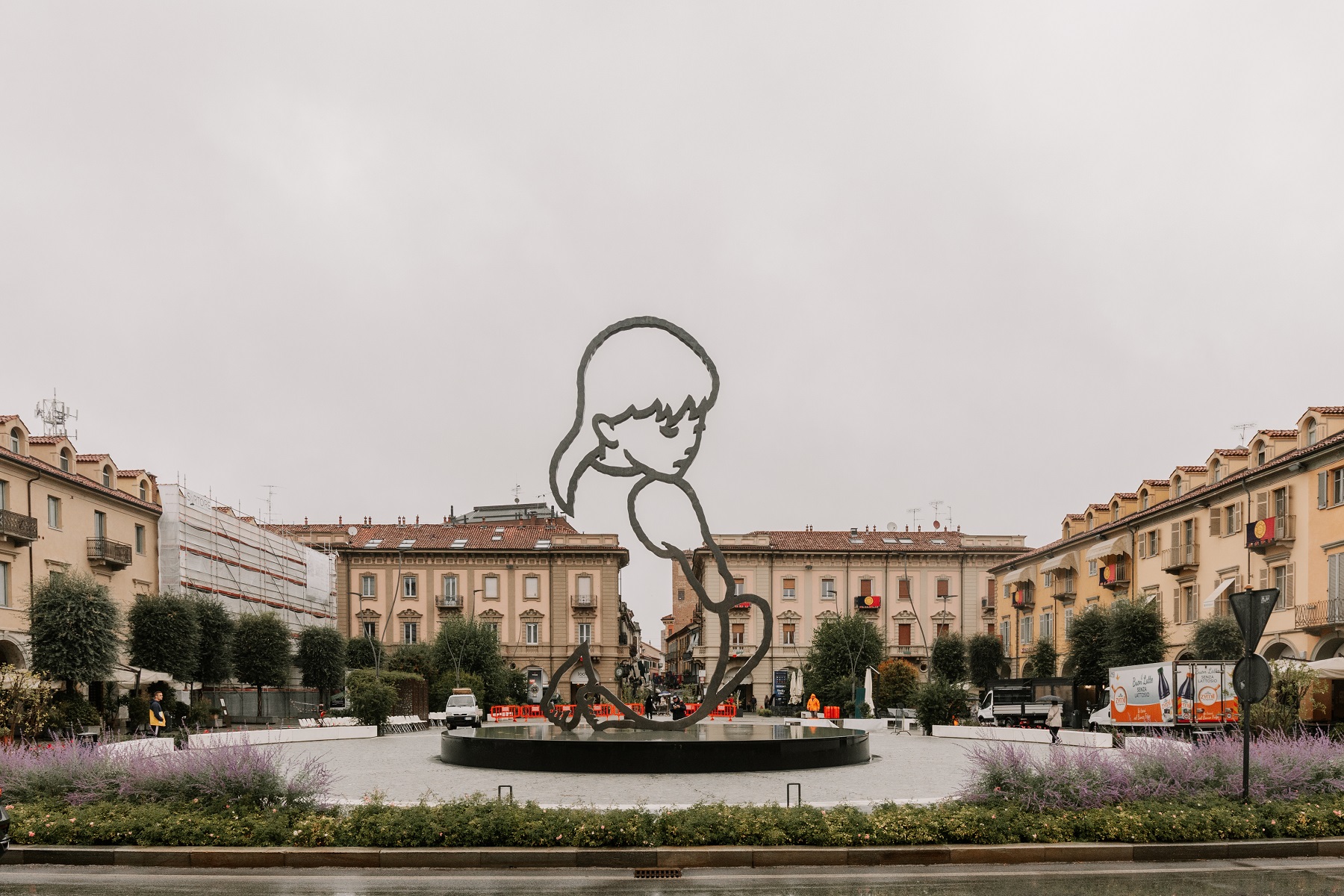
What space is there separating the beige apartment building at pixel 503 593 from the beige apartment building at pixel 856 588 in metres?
7.58

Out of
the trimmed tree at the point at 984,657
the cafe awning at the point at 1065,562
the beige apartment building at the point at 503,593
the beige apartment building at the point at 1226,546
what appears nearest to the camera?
the beige apartment building at the point at 1226,546

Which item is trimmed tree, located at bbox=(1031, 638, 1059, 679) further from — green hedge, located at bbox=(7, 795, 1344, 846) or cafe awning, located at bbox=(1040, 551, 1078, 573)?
green hedge, located at bbox=(7, 795, 1344, 846)

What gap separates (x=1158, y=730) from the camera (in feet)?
119

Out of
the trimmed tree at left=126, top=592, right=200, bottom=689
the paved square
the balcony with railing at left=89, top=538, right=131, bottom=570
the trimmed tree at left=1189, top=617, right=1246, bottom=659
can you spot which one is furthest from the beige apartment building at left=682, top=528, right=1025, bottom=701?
the paved square

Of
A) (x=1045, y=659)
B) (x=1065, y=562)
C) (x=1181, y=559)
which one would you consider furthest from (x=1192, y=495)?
(x=1045, y=659)

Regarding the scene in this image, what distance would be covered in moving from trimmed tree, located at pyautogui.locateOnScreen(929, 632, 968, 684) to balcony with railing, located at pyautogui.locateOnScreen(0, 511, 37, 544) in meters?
50.2

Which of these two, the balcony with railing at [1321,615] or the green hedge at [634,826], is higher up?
the green hedge at [634,826]

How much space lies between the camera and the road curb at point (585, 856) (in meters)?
11.9

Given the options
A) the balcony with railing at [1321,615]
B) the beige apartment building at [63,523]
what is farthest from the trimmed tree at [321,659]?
the balcony with railing at [1321,615]

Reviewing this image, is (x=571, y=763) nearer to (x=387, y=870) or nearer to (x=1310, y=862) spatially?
(x=387, y=870)

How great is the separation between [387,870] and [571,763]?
30.7 ft

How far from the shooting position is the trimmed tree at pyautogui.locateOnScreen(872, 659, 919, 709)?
2171 inches

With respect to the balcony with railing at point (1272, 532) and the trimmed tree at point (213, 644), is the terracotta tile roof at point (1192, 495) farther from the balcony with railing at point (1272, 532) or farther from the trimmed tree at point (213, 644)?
the trimmed tree at point (213, 644)

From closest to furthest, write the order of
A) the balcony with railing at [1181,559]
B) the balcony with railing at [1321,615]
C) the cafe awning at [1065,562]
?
the balcony with railing at [1321,615], the balcony with railing at [1181,559], the cafe awning at [1065,562]
